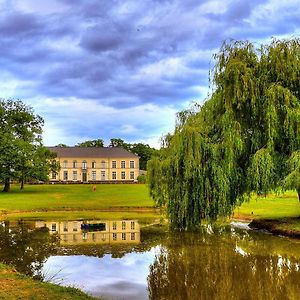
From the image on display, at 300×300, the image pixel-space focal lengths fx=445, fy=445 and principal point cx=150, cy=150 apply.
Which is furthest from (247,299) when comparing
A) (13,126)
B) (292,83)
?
(13,126)

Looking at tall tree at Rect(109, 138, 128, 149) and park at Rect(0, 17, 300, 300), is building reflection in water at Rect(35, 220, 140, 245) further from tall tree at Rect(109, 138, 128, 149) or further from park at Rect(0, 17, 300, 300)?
tall tree at Rect(109, 138, 128, 149)

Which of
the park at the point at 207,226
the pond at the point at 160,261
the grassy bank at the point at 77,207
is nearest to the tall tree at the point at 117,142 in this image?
the grassy bank at the point at 77,207

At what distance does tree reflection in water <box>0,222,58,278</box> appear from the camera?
16031mm

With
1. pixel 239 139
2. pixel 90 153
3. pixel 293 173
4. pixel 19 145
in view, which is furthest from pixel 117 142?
pixel 293 173

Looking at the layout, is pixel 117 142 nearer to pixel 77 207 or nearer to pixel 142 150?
pixel 142 150

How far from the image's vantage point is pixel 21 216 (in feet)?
118

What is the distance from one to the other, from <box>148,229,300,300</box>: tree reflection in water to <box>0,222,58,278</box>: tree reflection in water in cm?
428

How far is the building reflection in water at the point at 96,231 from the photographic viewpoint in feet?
73.9

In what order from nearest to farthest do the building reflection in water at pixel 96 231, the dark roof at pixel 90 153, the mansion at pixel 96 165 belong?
the building reflection in water at pixel 96 231, the dark roof at pixel 90 153, the mansion at pixel 96 165

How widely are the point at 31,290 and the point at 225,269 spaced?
23.2 ft

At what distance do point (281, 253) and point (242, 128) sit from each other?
6.74 m

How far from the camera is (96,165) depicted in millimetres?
108375

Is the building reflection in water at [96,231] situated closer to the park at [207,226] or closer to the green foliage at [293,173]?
the park at [207,226]

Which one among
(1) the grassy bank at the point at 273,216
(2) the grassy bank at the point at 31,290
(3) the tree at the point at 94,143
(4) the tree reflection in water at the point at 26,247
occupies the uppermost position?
(3) the tree at the point at 94,143
